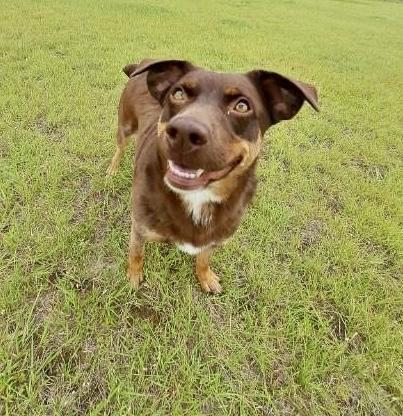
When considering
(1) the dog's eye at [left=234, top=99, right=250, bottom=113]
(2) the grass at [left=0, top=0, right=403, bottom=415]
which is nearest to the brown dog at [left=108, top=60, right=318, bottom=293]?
(1) the dog's eye at [left=234, top=99, right=250, bottom=113]

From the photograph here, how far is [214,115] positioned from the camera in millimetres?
1849

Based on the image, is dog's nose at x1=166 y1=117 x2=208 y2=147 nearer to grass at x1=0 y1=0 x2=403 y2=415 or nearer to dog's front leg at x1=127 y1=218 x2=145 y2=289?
dog's front leg at x1=127 y1=218 x2=145 y2=289

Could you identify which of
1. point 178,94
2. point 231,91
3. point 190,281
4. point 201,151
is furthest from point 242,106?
point 190,281

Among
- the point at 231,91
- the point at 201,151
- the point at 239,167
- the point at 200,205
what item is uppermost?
the point at 231,91

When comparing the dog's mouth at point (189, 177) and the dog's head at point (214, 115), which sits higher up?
the dog's head at point (214, 115)

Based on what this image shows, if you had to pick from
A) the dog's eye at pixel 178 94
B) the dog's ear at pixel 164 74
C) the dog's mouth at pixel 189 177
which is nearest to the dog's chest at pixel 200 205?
the dog's mouth at pixel 189 177

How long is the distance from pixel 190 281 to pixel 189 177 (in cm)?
117

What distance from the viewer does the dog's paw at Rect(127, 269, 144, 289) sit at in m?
2.73

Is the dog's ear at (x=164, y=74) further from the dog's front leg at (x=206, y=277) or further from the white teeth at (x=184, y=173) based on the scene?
the dog's front leg at (x=206, y=277)

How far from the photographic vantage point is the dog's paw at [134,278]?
273cm

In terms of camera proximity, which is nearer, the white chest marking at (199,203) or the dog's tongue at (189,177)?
the dog's tongue at (189,177)

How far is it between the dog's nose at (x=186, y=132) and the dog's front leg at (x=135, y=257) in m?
0.99

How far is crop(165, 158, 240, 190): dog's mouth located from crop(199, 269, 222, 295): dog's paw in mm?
1044

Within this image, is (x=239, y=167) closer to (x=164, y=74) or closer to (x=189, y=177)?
(x=189, y=177)
